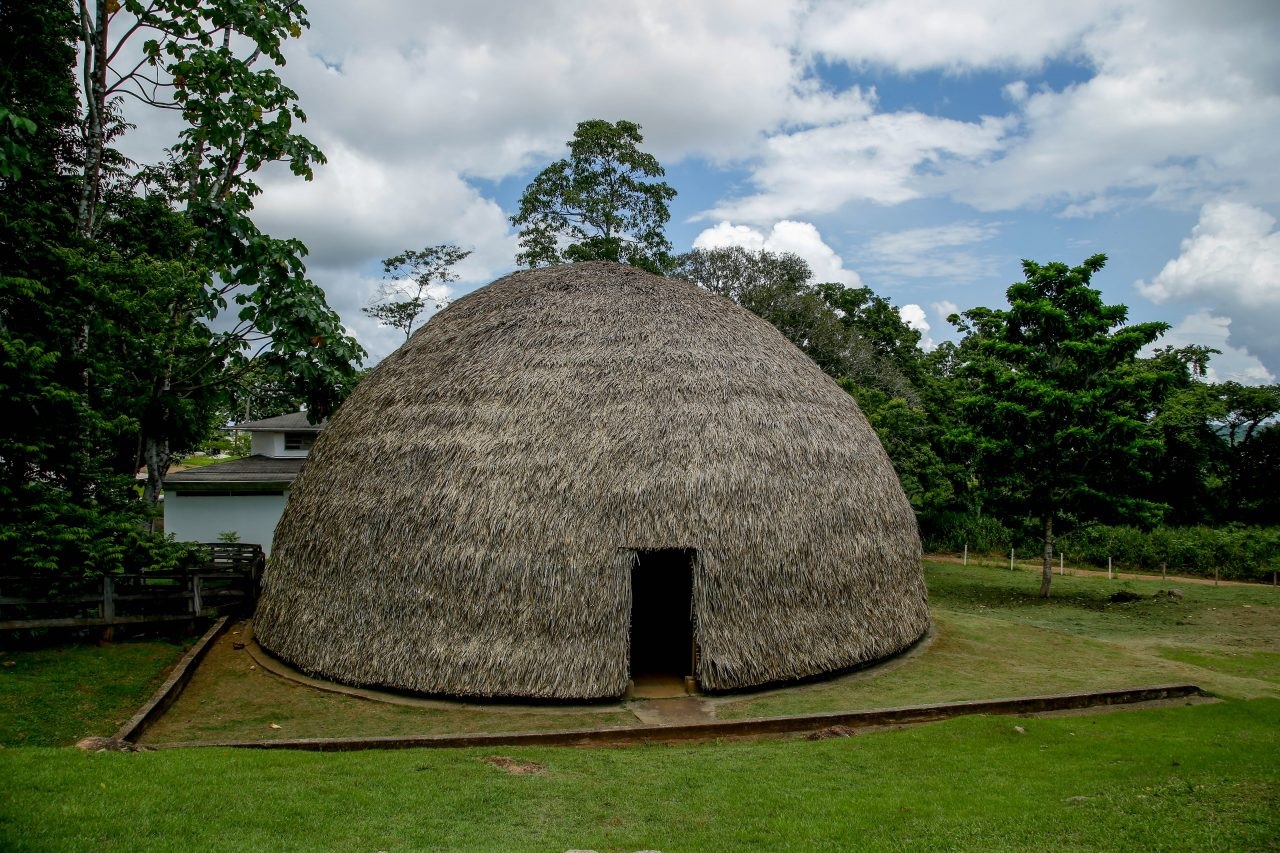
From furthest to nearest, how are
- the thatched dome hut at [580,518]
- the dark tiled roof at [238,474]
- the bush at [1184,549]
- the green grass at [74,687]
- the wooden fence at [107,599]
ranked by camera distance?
the bush at [1184,549] → the dark tiled roof at [238,474] → the wooden fence at [107,599] → the thatched dome hut at [580,518] → the green grass at [74,687]

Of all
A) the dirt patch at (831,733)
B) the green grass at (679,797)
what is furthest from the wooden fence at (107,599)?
the dirt patch at (831,733)

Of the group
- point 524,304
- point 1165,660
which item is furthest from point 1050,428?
point 524,304

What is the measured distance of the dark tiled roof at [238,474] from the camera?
69.7 feet

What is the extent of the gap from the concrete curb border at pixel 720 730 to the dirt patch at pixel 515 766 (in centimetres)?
64

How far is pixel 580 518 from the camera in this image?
1006cm

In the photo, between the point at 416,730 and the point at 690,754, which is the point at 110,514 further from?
the point at 690,754

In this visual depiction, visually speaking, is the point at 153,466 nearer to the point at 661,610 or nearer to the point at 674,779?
the point at 661,610

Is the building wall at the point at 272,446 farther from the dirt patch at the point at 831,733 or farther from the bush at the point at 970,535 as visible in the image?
the bush at the point at 970,535

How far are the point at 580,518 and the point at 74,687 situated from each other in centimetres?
715

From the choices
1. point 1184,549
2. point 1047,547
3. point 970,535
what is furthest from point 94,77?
point 1184,549

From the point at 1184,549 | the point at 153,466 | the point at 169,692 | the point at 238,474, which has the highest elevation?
the point at 153,466

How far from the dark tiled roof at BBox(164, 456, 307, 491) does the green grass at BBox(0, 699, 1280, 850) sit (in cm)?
1548

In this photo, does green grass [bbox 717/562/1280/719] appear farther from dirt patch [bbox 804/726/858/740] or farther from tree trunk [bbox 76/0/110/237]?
tree trunk [bbox 76/0/110/237]

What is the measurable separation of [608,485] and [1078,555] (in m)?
23.1
